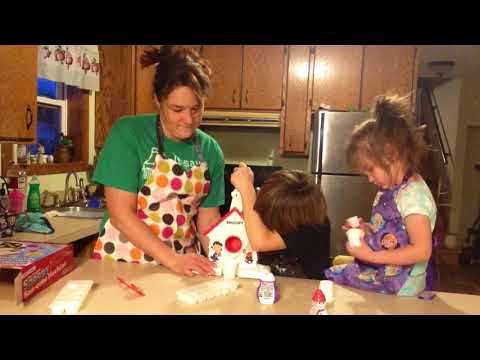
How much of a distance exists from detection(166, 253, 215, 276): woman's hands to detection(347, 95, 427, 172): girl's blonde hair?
0.48 meters

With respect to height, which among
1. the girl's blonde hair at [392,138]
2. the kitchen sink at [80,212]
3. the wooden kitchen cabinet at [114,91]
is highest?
the wooden kitchen cabinet at [114,91]

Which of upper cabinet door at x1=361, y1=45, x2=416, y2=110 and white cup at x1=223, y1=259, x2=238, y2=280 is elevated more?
upper cabinet door at x1=361, y1=45, x2=416, y2=110

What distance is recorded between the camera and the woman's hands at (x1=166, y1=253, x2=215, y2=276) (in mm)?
1063

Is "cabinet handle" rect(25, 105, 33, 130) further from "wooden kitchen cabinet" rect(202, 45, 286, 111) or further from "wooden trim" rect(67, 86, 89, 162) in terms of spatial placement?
"wooden kitchen cabinet" rect(202, 45, 286, 111)

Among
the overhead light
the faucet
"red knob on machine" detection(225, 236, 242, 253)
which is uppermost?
the overhead light

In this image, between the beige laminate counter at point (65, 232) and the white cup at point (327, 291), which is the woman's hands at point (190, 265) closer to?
the white cup at point (327, 291)

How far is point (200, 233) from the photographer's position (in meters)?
1.39

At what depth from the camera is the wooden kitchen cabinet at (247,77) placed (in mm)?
3516

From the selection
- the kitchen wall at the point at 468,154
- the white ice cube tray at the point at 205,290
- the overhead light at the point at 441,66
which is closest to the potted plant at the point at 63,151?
the white ice cube tray at the point at 205,290

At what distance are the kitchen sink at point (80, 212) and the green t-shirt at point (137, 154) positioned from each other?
4.32ft

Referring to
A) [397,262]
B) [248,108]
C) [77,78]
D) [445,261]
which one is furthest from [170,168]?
[445,261]

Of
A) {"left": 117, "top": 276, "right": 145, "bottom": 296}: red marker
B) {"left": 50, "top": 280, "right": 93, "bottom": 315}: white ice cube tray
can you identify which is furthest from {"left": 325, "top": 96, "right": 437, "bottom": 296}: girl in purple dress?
{"left": 50, "top": 280, "right": 93, "bottom": 315}: white ice cube tray

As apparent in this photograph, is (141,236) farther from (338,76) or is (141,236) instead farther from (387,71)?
(387,71)

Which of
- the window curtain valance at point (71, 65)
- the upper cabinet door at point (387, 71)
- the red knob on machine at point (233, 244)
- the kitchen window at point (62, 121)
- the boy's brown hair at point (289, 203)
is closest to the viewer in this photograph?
the red knob on machine at point (233, 244)
